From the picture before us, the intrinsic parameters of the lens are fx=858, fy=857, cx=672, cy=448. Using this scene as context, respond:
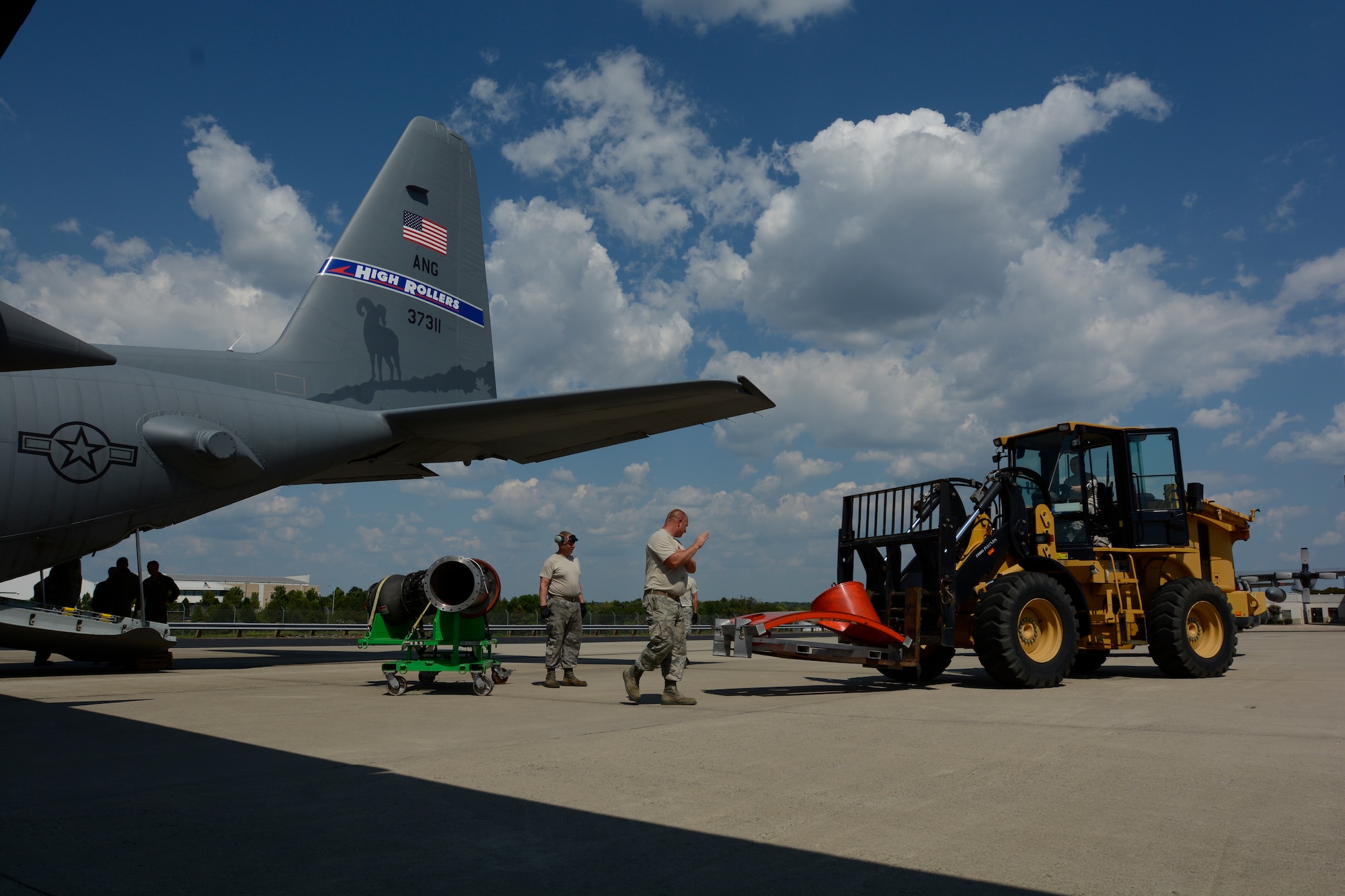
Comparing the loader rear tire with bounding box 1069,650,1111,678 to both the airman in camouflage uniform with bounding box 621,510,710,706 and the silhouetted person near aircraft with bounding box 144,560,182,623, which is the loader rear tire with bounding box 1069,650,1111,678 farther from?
the silhouetted person near aircraft with bounding box 144,560,182,623

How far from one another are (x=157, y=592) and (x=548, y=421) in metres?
6.21

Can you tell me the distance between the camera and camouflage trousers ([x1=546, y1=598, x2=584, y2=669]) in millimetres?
9250

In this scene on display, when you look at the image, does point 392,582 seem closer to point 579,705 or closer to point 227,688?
point 227,688

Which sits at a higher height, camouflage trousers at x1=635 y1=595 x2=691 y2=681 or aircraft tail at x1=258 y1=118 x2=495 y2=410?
aircraft tail at x1=258 y1=118 x2=495 y2=410

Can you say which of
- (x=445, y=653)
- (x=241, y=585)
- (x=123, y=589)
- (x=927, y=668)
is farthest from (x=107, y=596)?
(x=241, y=585)

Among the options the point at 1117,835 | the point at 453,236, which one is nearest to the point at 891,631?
the point at 1117,835

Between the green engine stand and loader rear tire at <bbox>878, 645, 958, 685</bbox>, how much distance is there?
4.24 metres

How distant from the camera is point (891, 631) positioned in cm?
822

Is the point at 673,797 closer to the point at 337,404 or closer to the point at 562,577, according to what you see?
the point at 562,577

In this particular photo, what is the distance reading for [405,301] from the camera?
13398 mm

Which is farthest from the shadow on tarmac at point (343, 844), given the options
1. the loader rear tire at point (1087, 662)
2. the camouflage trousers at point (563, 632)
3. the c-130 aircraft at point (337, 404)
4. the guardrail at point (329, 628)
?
the guardrail at point (329, 628)

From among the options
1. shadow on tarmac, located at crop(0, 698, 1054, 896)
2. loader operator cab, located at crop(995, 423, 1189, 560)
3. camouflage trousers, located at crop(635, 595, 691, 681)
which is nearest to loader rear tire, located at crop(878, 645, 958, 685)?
loader operator cab, located at crop(995, 423, 1189, 560)

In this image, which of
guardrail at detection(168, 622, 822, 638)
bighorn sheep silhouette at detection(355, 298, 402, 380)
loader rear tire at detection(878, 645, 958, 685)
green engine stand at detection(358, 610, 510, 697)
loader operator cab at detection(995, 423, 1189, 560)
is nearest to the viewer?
green engine stand at detection(358, 610, 510, 697)

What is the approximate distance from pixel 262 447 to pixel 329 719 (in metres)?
5.00
